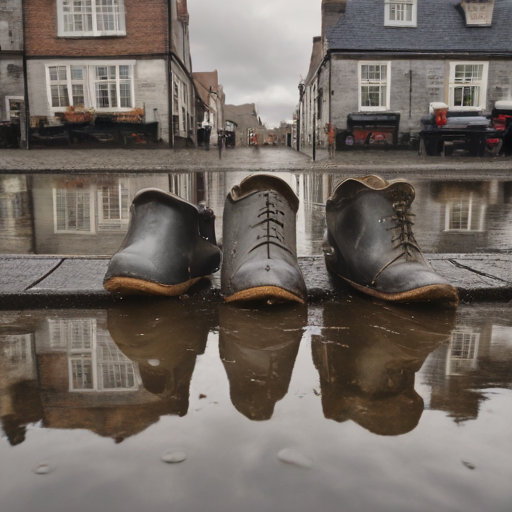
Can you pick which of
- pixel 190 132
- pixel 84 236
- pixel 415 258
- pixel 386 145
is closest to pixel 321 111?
pixel 386 145

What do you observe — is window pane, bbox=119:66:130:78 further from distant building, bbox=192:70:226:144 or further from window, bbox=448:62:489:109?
distant building, bbox=192:70:226:144

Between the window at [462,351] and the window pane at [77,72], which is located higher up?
the window pane at [77,72]

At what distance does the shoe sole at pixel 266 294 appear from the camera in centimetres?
185

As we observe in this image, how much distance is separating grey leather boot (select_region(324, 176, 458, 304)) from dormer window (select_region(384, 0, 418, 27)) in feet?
63.2

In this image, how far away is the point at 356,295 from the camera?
2.15 m

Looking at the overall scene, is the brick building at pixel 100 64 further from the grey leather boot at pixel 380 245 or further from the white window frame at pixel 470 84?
the grey leather boot at pixel 380 245

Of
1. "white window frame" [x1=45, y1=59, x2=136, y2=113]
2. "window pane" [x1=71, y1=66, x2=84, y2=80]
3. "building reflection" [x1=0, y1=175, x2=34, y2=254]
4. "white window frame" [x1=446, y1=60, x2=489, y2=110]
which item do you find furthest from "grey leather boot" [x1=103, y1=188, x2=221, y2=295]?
"white window frame" [x1=446, y1=60, x2=489, y2=110]

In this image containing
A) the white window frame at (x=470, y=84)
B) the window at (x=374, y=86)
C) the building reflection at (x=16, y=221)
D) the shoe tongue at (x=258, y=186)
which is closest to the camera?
the shoe tongue at (x=258, y=186)

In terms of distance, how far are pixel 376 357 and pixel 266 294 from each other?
49 cm

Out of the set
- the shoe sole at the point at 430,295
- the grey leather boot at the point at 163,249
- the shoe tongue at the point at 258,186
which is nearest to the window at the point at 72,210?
the grey leather boot at the point at 163,249

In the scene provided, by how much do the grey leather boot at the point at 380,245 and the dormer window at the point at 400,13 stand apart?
63.2ft

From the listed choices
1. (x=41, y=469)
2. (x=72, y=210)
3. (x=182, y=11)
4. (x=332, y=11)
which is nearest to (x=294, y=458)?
(x=41, y=469)

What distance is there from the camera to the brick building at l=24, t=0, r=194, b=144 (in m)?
18.9

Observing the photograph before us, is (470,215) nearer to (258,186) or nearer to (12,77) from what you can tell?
(258,186)
